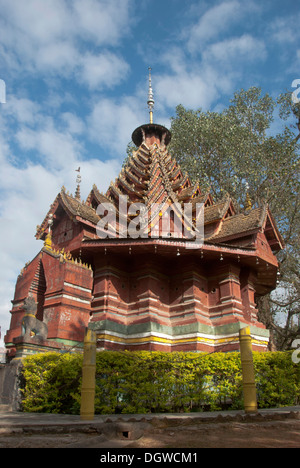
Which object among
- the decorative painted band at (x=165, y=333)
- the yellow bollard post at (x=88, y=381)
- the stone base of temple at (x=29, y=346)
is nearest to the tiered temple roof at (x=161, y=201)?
the decorative painted band at (x=165, y=333)

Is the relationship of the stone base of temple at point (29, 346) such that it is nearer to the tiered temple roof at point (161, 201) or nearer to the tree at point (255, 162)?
the tiered temple roof at point (161, 201)

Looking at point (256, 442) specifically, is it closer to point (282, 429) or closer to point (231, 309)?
point (282, 429)

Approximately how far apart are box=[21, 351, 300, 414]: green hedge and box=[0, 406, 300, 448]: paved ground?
2841 mm

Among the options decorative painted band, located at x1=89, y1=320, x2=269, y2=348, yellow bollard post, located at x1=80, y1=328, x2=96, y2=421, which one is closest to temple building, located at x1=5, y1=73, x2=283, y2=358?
decorative painted band, located at x1=89, y1=320, x2=269, y2=348

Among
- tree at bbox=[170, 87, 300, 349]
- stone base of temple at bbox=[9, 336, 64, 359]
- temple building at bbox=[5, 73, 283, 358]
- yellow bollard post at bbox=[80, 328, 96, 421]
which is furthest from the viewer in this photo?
tree at bbox=[170, 87, 300, 349]

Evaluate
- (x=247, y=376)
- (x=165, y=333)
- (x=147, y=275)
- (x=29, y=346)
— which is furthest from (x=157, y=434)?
(x=147, y=275)

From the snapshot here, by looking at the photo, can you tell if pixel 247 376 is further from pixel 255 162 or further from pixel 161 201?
pixel 255 162

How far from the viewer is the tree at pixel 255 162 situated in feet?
80.9

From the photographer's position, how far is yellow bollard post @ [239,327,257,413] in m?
6.97

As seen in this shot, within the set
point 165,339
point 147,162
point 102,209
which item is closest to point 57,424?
point 165,339

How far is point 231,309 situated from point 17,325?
854 centimetres

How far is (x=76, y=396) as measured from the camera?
8008 millimetres

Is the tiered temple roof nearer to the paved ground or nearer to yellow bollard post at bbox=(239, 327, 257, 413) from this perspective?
yellow bollard post at bbox=(239, 327, 257, 413)

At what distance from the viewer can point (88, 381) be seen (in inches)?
254
